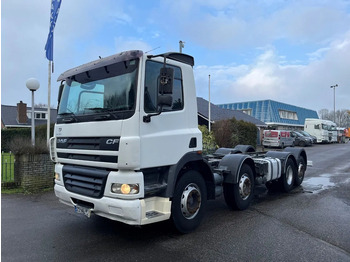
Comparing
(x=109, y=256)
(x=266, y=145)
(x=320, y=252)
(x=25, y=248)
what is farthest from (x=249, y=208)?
(x=266, y=145)

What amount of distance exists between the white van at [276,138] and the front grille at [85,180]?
27400 mm

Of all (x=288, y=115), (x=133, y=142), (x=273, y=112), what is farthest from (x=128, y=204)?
(x=288, y=115)

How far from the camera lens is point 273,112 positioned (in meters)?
43.0

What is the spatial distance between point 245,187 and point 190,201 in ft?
6.62

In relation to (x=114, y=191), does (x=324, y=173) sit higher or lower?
lower

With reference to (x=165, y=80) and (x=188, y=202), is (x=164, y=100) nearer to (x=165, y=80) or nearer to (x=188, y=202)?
(x=165, y=80)

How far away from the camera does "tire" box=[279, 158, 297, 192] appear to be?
8391 mm

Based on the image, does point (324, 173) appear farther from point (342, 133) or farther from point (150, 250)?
point (342, 133)

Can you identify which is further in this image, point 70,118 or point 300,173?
point 300,173

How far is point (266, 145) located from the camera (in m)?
30.7

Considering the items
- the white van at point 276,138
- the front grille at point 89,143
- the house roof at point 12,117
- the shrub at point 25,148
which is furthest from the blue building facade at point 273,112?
the front grille at point 89,143

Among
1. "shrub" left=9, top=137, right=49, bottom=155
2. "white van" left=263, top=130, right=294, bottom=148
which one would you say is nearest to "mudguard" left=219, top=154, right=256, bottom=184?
"shrub" left=9, top=137, right=49, bottom=155

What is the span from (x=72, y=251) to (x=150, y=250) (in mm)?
1131

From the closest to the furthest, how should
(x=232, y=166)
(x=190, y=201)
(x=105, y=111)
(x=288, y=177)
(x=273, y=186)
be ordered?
(x=105, y=111), (x=190, y=201), (x=232, y=166), (x=288, y=177), (x=273, y=186)
